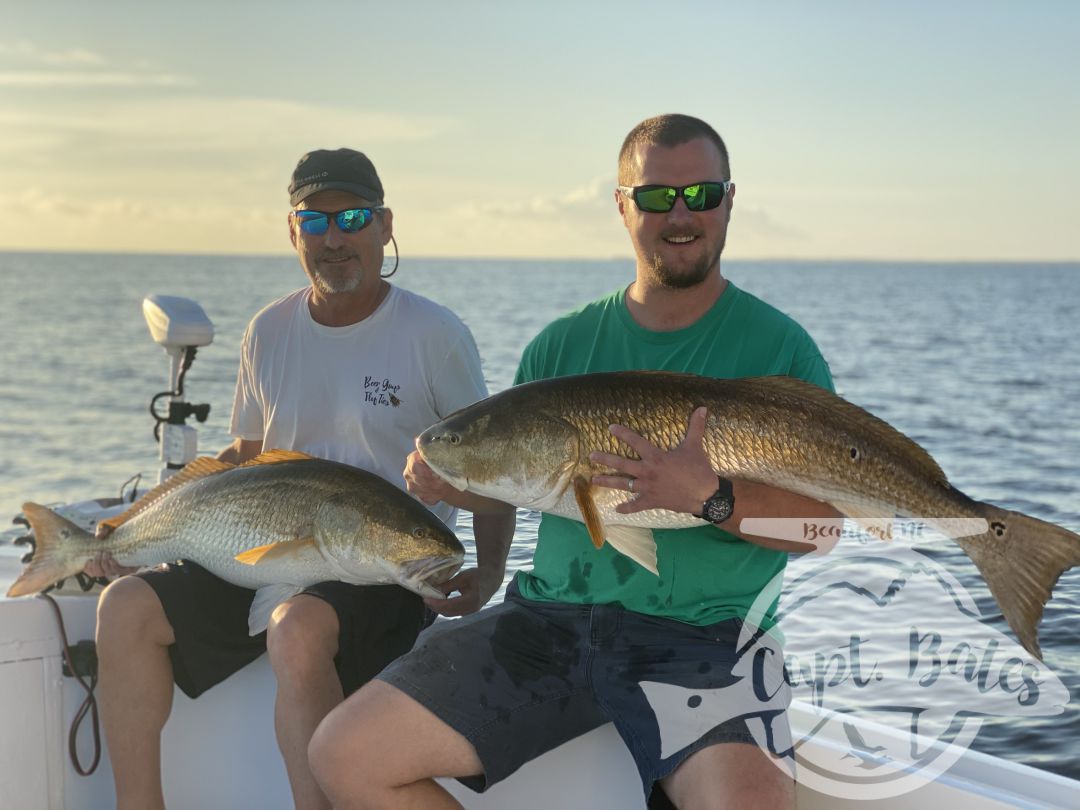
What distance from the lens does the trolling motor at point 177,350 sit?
15.7ft

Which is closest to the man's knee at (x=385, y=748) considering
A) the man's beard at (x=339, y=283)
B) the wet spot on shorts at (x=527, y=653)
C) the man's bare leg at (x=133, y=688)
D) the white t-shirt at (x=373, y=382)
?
the wet spot on shorts at (x=527, y=653)

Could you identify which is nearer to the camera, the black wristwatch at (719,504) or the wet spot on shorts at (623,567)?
the black wristwatch at (719,504)

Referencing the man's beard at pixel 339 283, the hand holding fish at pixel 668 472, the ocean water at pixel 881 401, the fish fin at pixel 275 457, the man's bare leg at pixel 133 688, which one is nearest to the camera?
the hand holding fish at pixel 668 472

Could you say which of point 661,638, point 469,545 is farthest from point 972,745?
point 661,638

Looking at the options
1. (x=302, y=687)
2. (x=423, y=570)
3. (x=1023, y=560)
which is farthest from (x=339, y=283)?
(x=1023, y=560)

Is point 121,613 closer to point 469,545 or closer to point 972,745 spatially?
point 469,545

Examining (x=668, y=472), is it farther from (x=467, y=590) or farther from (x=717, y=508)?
(x=467, y=590)

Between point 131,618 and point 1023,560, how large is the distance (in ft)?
8.29

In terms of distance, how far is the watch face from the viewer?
2.86 metres

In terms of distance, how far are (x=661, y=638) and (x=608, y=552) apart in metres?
0.28

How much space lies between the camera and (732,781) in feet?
8.93

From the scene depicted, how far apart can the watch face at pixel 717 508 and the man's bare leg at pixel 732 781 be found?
531 mm

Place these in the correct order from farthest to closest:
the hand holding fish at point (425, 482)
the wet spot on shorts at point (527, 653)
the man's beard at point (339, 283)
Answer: the man's beard at point (339, 283)
the hand holding fish at point (425, 482)
the wet spot on shorts at point (527, 653)

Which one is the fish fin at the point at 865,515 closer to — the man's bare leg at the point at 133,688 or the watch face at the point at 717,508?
the watch face at the point at 717,508
